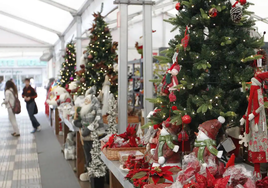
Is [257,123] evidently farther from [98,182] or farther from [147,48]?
[98,182]

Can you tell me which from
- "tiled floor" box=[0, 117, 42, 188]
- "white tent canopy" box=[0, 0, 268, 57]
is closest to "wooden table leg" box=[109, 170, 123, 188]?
"tiled floor" box=[0, 117, 42, 188]

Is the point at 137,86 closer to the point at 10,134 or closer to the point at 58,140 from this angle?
the point at 58,140

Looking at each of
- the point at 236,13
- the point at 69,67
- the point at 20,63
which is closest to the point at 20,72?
the point at 20,63

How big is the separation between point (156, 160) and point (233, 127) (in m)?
0.66

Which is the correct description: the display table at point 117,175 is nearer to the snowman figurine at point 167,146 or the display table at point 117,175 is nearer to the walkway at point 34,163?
the snowman figurine at point 167,146

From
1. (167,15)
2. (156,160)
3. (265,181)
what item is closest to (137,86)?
(156,160)

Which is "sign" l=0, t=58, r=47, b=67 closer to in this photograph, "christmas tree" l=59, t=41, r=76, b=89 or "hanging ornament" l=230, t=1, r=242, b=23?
"christmas tree" l=59, t=41, r=76, b=89

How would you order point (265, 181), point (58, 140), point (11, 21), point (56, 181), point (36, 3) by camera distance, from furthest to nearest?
point (11, 21)
point (36, 3)
point (58, 140)
point (56, 181)
point (265, 181)

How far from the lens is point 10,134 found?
9.49 meters

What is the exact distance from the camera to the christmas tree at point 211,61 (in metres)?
2.61

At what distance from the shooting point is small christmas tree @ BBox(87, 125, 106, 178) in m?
4.52

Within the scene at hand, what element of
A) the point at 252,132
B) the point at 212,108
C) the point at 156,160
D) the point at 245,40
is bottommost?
the point at 156,160

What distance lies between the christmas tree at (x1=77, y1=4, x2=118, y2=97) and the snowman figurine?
2.96m

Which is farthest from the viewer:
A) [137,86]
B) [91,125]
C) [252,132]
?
[137,86]
